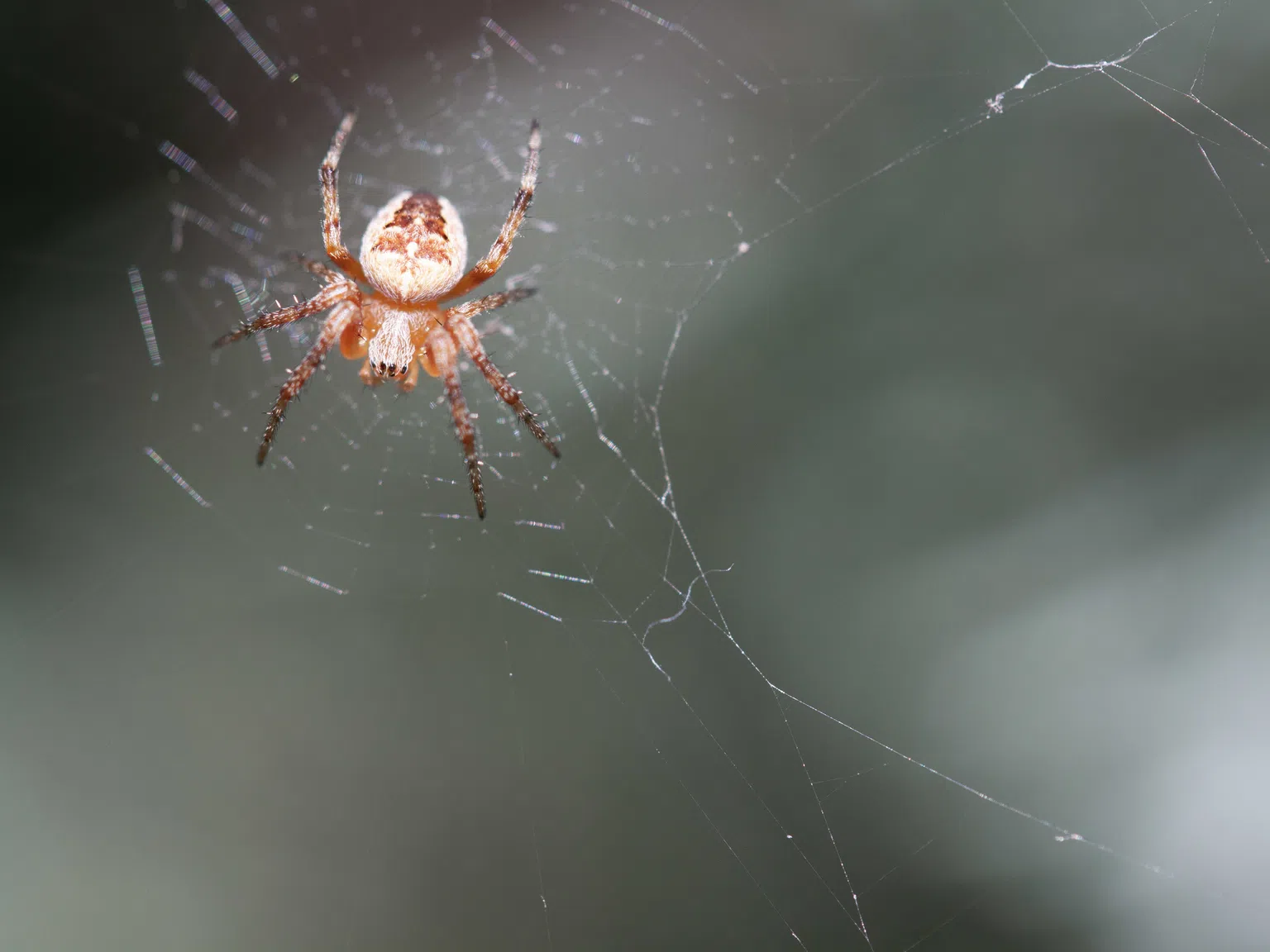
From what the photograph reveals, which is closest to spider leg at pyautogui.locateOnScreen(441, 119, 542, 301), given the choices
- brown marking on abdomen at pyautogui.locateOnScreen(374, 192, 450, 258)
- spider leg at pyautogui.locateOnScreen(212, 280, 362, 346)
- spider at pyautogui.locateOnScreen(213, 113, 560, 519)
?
spider at pyautogui.locateOnScreen(213, 113, 560, 519)

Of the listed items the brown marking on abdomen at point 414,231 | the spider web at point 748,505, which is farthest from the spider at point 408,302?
the spider web at point 748,505

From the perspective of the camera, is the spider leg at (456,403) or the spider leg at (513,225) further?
the spider leg at (513,225)

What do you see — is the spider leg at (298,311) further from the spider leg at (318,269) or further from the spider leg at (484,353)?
the spider leg at (484,353)

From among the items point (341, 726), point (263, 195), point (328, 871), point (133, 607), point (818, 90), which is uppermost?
point (818, 90)

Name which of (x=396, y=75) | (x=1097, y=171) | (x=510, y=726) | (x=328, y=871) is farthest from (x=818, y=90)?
(x=328, y=871)

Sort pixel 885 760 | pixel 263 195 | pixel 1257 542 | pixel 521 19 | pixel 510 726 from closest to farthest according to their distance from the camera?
pixel 1257 542
pixel 885 760
pixel 510 726
pixel 521 19
pixel 263 195

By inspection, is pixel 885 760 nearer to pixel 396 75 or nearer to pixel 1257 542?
pixel 1257 542

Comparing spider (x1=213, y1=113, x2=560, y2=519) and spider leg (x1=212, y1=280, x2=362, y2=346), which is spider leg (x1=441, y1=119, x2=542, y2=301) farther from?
spider leg (x1=212, y1=280, x2=362, y2=346)

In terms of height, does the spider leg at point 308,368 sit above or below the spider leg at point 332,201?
below
